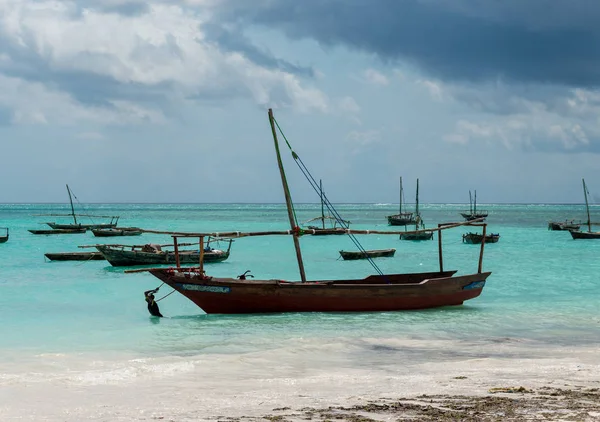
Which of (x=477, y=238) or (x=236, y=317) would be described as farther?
(x=477, y=238)

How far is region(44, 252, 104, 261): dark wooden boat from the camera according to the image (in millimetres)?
42781

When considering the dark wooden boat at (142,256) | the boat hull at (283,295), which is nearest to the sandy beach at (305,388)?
the boat hull at (283,295)

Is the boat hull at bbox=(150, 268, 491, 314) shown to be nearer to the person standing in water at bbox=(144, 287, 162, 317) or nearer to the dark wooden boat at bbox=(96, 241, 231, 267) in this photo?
the person standing in water at bbox=(144, 287, 162, 317)

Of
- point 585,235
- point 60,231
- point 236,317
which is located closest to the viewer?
point 236,317

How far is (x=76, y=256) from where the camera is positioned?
4375cm

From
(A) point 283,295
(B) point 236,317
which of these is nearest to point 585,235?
(A) point 283,295

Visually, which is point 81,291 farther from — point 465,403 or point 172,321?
point 465,403

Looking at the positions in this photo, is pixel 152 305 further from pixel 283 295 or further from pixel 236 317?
pixel 283 295

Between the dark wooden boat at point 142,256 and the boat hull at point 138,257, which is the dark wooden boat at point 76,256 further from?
the boat hull at point 138,257

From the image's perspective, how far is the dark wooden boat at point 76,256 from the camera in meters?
42.8

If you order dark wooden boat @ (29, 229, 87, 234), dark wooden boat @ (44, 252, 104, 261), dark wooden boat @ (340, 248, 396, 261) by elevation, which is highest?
dark wooden boat @ (29, 229, 87, 234)

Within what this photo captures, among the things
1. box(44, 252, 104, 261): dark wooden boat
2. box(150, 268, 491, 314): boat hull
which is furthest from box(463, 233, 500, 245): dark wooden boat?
box(150, 268, 491, 314): boat hull

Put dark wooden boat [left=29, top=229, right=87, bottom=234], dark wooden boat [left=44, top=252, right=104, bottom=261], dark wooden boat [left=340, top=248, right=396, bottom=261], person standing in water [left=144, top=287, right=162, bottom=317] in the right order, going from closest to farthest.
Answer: person standing in water [left=144, top=287, right=162, bottom=317] < dark wooden boat [left=44, top=252, right=104, bottom=261] < dark wooden boat [left=340, top=248, right=396, bottom=261] < dark wooden boat [left=29, top=229, right=87, bottom=234]

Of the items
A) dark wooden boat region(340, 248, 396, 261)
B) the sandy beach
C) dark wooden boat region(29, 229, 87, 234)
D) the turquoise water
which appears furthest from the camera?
dark wooden boat region(29, 229, 87, 234)
